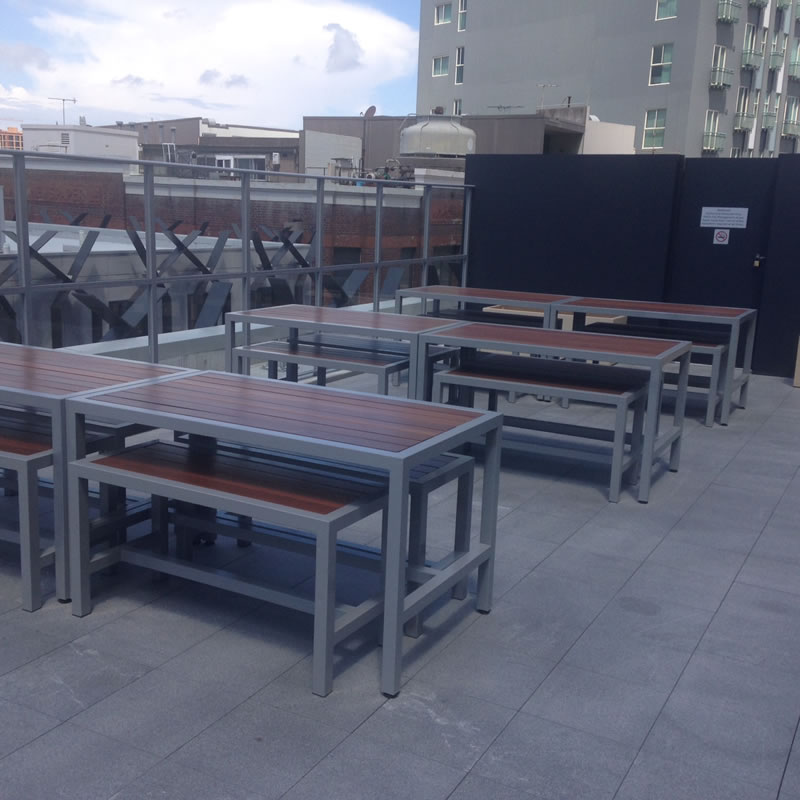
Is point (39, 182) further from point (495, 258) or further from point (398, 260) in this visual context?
point (495, 258)

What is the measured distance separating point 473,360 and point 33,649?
11.0 ft

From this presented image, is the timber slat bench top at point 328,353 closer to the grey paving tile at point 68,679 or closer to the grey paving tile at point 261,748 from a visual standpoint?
the grey paving tile at point 68,679

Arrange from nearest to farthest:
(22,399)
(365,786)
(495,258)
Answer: (365,786) → (22,399) → (495,258)

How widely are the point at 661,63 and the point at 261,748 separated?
3402 centimetres

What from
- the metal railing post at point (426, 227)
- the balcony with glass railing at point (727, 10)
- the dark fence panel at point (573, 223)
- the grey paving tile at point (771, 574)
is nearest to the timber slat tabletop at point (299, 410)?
the grey paving tile at point (771, 574)

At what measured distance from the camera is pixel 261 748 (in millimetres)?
2318

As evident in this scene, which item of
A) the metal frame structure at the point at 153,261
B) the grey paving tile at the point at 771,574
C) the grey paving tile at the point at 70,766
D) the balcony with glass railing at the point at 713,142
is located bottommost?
the grey paving tile at the point at 70,766

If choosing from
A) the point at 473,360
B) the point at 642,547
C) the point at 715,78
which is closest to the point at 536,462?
the point at 473,360

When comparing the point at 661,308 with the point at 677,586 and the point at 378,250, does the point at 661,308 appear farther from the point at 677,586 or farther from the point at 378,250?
the point at 677,586

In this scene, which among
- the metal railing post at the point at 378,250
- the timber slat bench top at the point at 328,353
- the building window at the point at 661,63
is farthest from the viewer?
the building window at the point at 661,63

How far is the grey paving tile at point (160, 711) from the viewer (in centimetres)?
235

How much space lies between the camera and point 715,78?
32.9 metres

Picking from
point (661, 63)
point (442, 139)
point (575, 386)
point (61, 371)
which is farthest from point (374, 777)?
point (661, 63)

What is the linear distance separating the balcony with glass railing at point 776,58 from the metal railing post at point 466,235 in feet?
110
